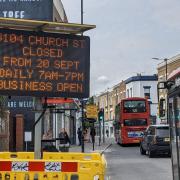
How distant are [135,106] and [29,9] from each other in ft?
43.1

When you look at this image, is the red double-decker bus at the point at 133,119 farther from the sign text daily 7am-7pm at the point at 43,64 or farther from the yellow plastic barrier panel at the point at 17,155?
the sign text daily 7am-7pm at the point at 43,64

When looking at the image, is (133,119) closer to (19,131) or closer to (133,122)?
(133,122)

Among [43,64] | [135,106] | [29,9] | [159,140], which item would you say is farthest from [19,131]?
[43,64]

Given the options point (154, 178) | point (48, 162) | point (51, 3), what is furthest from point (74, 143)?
point (48, 162)

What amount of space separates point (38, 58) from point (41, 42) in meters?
0.26

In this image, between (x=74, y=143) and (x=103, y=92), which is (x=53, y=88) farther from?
(x=103, y=92)

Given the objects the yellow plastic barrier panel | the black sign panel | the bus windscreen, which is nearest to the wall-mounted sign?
the bus windscreen

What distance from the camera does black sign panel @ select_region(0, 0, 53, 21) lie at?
3809 centimetres

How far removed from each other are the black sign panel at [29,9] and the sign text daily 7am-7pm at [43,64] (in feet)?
95.6

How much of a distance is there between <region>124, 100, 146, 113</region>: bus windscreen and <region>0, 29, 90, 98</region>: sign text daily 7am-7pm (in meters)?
36.9

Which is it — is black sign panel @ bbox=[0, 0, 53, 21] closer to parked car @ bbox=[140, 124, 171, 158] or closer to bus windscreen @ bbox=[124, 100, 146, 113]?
bus windscreen @ bbox=[124, 100, 146, 113]

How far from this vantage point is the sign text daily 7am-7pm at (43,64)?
8.77m

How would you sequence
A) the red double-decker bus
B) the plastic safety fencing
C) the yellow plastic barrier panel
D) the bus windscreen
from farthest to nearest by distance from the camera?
the red double-decker bus
the bus windscreen
the yellow plastic barrier panel
the plastic safety fencing

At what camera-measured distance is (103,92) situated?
130500 mm
